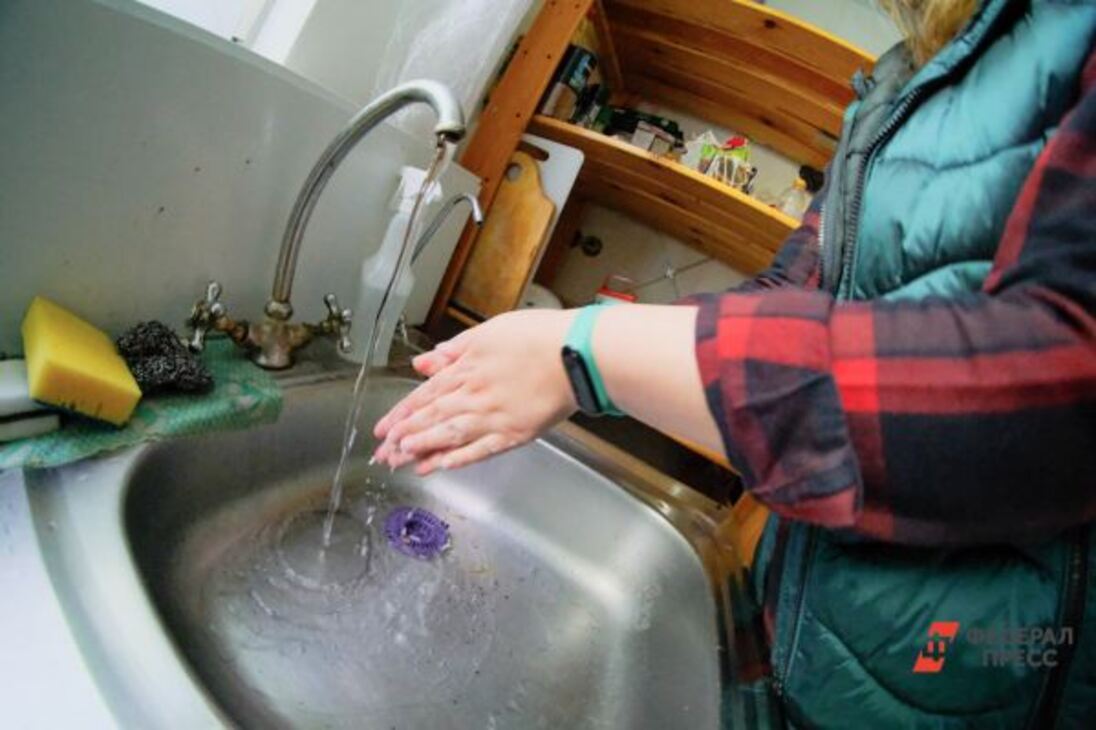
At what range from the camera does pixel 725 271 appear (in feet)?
5.30

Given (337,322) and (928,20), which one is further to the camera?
(337,322)

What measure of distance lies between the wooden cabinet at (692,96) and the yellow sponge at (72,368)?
72cm

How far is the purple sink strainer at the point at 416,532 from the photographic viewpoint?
758 mm

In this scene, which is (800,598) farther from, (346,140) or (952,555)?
(346,140)

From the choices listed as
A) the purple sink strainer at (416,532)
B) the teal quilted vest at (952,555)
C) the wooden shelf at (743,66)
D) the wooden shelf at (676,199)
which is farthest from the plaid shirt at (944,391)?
the wooden shelf at (743,66)

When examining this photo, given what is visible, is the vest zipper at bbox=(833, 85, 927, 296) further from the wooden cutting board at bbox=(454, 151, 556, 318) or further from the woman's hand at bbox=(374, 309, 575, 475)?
the wooden cutting board at bbox=(454, 151, 556, 318)

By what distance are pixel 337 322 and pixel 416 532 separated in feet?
1.11

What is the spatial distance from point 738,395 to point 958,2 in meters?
0.42

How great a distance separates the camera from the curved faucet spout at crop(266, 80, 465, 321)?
0.54 meters

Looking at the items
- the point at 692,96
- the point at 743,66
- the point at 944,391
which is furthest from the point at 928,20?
the point at 692,96

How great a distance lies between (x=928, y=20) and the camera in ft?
1.47

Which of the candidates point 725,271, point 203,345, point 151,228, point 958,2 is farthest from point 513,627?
point 725,271

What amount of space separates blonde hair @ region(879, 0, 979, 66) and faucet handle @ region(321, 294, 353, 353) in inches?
29.5

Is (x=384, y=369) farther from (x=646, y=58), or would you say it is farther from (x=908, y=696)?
(x=646, y=58)
